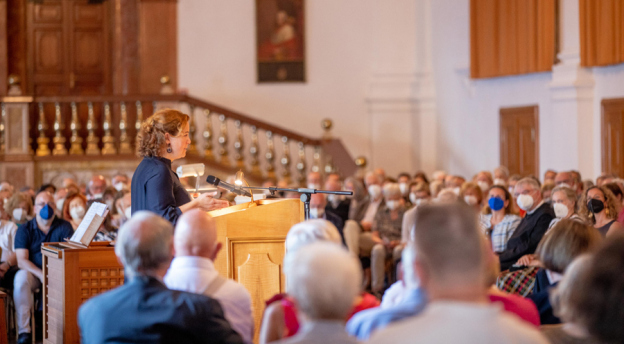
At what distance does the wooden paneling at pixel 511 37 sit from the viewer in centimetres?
1223

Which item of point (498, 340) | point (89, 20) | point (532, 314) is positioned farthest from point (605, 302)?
point (89, 20)

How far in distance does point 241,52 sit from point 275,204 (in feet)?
34.0

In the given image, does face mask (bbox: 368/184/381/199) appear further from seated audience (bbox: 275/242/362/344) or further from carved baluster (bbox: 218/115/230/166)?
seated audience (bbox: 275/242/362/344)

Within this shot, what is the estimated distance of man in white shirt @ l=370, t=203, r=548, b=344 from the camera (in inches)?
82.4

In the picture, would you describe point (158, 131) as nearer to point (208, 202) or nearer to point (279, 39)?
point (208, 202)

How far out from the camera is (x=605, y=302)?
96.6 inches

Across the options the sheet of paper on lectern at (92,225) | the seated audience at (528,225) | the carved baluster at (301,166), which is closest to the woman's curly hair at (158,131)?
the sheet of paper on lectern at (92,225)

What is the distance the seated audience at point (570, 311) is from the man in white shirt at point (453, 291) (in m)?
0.38

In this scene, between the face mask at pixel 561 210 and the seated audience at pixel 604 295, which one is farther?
the face mask at pixel 561 210

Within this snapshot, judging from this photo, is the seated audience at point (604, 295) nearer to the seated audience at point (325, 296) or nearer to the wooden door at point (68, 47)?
the seated audience at point (325, 296)

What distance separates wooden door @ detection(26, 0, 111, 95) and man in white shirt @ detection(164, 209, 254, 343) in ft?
38.4

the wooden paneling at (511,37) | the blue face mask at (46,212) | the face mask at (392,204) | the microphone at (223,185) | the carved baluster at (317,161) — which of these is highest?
the wooden paneling at (511,37)

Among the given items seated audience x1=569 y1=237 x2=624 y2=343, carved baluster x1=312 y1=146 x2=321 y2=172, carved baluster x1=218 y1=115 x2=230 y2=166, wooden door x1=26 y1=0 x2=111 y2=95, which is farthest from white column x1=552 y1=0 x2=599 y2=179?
seated audience x1=569 y1=237 x2=624 y2=343

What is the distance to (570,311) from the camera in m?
2.60
